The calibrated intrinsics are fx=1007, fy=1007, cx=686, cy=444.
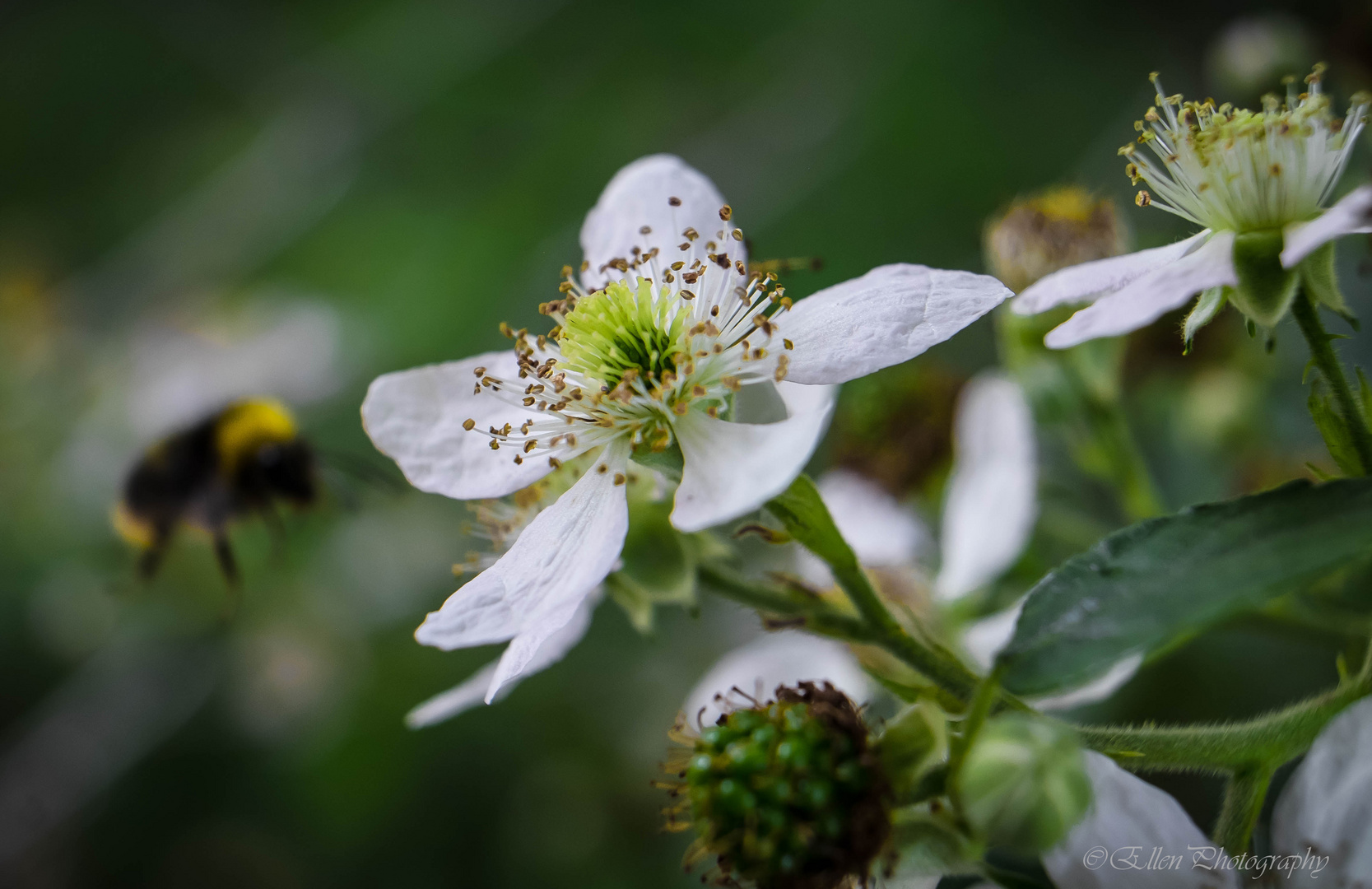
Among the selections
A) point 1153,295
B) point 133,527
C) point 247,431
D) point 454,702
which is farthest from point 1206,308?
point 133,527

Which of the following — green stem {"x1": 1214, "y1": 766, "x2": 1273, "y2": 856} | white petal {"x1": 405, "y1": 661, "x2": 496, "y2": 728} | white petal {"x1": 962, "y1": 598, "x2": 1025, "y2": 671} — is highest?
white petal {"x1": 405, "y1": 661, "x2": 496, "y2": 728}

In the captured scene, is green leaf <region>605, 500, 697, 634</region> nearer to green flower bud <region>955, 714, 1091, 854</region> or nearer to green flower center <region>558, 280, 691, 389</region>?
green flower center <region>558, 280, 691, 389</region>

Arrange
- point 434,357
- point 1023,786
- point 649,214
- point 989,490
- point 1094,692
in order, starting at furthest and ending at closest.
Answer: point 434,357, point 989,490, point 649,214, point 1094,692, point 1023,786

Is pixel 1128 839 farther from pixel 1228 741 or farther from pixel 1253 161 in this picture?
pixel 1253 161

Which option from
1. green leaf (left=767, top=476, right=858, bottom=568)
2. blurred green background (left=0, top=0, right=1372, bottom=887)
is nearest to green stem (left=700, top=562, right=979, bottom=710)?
green leaf (left=767, top=476, right=858, bottom=568)

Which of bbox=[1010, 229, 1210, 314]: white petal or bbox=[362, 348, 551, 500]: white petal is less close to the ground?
bbox=[362, 348, 551, 500]: white petal

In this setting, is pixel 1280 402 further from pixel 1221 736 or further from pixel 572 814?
pixel 572 814

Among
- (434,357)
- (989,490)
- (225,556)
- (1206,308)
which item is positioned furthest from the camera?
(434,357)

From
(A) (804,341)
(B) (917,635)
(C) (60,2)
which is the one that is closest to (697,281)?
(A) (804,341)
